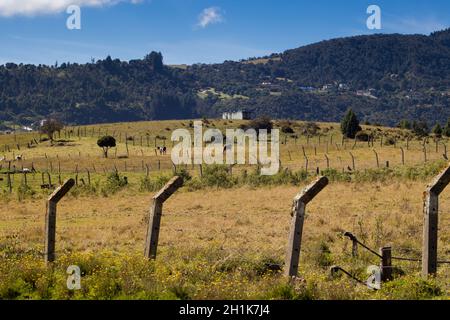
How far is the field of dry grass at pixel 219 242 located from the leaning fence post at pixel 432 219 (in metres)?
0.42

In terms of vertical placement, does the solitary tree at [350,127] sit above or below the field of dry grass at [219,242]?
above

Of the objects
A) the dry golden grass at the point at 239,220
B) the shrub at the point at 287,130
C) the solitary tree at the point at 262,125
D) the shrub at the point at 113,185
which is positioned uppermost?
the solitary tree at the point at 262,125

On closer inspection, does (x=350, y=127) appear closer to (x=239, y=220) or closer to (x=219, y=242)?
(x=239, y=220)

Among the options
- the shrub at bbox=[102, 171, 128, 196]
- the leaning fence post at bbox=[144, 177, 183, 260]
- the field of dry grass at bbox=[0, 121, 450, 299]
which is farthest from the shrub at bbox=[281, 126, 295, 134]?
the leaning fence post at bbox=[144, 177, 183, 260]

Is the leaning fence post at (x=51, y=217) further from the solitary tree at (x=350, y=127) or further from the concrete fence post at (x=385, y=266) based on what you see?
the solitary tree at (x=350, y=127)

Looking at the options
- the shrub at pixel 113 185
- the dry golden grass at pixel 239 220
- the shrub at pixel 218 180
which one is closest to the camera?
the dry golden grass at pixel 239 220

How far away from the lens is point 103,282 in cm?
1059

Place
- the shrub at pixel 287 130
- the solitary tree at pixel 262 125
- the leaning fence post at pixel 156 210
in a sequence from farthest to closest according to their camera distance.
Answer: the solitary tree at pixel 262 125
the shrub at pixel 287 130
the leaning fence post at pixel 156 210

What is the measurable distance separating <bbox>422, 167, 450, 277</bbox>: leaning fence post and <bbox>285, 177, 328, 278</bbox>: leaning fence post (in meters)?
1.89

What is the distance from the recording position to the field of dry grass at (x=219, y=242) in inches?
417

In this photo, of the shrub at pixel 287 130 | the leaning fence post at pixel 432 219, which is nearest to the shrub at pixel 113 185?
the leaning fence post at pixel 432 219

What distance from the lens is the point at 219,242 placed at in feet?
62.1

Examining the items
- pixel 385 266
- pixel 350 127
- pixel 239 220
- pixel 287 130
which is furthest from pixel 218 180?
pixel 287 130
